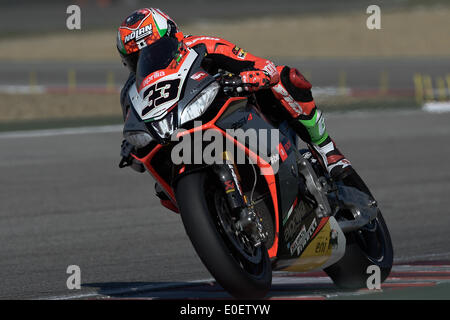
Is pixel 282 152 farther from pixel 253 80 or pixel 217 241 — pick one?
pixel 217 241

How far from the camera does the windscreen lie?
486 cm

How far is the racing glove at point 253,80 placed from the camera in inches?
194

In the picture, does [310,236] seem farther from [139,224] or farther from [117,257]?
[139,224]

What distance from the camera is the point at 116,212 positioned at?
29.4 feet

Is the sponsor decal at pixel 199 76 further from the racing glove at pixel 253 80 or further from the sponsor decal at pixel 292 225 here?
the sponsor decal at pixel 292 225

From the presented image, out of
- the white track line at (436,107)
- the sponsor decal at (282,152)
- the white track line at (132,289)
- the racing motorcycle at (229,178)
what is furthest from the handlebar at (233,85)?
the white track line at (436,107)

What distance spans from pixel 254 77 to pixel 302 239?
0.93m

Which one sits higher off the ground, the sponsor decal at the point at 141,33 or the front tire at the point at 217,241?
the sponsor decal at the point at 141,33

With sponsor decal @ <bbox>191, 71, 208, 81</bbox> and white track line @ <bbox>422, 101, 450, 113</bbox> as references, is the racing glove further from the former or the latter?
white track line @ <bbox>422, 101, 450, 113</bbox>

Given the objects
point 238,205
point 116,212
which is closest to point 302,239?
point 238,205

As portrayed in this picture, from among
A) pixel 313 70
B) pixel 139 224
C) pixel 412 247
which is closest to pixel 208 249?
pixel 412 247

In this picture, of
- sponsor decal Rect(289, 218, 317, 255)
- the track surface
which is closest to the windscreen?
sponsor decal Rect(289, 218, 317, 255)

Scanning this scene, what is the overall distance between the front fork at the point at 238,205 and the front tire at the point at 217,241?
6cm
